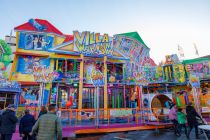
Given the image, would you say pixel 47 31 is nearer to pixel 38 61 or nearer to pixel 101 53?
pixel 38 61

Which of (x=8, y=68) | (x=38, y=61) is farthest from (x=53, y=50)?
(x=8, y=68)

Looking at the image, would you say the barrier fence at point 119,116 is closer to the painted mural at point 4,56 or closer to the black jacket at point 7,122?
the black jacket at point 7,122

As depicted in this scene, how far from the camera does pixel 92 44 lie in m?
16.8

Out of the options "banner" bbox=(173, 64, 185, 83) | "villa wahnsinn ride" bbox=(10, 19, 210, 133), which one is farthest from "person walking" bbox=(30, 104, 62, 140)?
"banner" bbox=(173, 64, 185, 83)

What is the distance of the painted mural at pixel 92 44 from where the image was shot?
16.6 m

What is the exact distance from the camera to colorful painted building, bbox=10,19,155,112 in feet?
51.4

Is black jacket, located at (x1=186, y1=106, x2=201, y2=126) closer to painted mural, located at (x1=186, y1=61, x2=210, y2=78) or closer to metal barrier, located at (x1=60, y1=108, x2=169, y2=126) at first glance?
metal barrier, located at (x1=60, y1=108, x2=169, y2=126)

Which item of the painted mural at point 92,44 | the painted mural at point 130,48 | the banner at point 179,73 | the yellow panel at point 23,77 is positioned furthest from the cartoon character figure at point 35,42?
the banner at point 179,73

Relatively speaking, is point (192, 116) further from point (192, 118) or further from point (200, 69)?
point (200, 69)

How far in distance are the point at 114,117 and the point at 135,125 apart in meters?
1.64

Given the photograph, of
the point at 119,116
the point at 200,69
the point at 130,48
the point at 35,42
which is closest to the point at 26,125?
the point at 119,116

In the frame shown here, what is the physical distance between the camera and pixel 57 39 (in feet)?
57.0

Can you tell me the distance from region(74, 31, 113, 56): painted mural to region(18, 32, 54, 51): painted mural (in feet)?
10.0

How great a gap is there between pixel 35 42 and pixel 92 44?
594 cm
